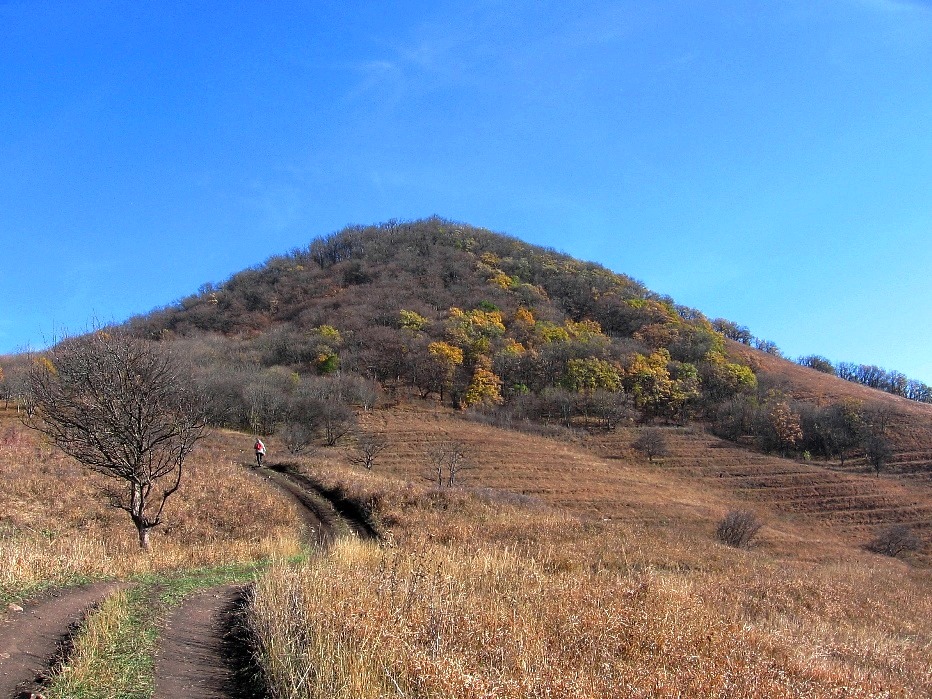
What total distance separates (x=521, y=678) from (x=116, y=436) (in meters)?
12.4

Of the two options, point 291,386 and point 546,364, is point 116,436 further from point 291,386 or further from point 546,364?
point 546,364

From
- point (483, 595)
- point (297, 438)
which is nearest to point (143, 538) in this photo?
point (483, 595)

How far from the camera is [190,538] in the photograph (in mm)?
17203

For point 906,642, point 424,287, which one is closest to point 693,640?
point 906,642

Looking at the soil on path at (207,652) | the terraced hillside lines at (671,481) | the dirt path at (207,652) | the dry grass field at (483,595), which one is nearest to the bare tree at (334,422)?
the terraced hillside lines at (671,481)

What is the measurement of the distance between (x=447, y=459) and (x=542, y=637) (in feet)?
149

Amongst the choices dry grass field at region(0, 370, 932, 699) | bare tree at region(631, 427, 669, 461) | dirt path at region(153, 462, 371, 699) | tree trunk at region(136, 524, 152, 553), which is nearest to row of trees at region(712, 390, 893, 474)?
bare tree at region(631, 427, 669, 461)

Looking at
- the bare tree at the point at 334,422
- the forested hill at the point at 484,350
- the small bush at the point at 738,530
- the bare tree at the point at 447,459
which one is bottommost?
the small bush at the point at 738,530

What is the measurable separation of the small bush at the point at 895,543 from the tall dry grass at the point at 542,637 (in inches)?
1579

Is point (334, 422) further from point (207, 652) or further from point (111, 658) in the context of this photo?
point (111, 658)

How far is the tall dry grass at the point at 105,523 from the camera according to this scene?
9570 millimetres

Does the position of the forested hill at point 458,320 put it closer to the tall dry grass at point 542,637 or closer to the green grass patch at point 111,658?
the green grass patch at point 111,658

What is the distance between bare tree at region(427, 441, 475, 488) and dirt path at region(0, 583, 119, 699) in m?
37.0

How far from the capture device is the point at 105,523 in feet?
57.8
